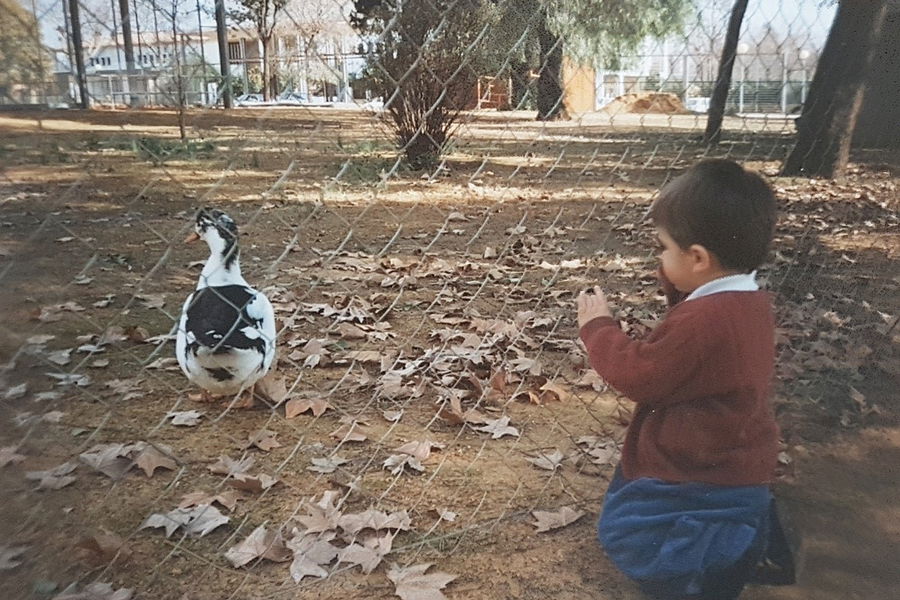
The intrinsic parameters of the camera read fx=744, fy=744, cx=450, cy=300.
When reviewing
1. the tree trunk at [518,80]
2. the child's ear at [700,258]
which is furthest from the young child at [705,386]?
the tree trunk at [518,80]

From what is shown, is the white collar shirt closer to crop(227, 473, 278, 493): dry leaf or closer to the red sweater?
the red sweater

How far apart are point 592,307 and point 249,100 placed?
0.86 meters

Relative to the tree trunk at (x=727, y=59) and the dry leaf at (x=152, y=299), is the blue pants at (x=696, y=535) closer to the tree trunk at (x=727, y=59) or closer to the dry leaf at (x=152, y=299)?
the tree trunk at (x=727, y=59)

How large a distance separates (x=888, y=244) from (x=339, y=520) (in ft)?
12.9

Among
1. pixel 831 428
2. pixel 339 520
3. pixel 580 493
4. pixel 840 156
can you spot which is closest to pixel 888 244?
pixel 840 156

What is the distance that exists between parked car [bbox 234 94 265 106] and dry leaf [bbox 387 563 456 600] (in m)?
1.16

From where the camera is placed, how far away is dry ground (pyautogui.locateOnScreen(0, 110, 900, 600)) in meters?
1.84

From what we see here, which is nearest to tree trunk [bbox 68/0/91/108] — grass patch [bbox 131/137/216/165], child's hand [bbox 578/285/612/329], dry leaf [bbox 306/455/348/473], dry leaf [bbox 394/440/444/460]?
grass patch [bbox 131/137/216/165]

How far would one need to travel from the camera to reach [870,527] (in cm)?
210

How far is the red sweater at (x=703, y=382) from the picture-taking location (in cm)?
144

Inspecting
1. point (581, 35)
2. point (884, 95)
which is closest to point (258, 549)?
point (581, 35)

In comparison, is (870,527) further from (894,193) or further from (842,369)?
(894,193)

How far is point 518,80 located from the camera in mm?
2881

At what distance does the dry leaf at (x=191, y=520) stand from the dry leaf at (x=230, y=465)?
0.73 feet
